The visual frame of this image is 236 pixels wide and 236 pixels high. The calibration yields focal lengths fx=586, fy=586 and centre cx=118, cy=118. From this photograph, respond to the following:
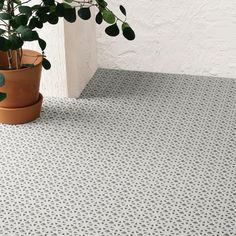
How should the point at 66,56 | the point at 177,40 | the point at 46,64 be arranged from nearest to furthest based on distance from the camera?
the point at 46,64 < the point at 66,56 < the point at 177,40

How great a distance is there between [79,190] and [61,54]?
0.79 metres

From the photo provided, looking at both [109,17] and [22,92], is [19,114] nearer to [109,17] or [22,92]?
[22,92]

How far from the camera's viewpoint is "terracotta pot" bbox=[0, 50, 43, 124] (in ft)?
8.03

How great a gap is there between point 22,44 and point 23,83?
26 centimetres

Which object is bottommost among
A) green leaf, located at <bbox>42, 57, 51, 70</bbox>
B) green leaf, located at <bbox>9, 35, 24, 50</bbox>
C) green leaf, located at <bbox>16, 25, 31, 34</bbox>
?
green leaf, located at <bbox>42, 57, 51, 70</bbox>

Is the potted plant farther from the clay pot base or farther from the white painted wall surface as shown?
the white painted wall surface

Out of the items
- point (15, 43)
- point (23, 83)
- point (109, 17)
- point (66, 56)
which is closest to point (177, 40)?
point (66, 56)

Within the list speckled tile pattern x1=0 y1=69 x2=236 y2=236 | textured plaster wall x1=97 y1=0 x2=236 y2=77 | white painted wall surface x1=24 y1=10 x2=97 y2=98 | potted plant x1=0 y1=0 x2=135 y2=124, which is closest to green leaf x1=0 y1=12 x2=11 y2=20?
potted plant x1=0 y1=0 x2=135 y2=124

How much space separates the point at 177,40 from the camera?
9.61 ft

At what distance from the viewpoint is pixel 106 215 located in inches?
78.3

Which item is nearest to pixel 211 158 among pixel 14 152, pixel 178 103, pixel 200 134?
pixel 200 134

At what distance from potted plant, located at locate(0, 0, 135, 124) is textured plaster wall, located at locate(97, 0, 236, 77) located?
43cm

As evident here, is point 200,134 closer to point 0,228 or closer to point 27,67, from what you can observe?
point 27,67

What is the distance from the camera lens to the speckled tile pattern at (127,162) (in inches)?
77.5
